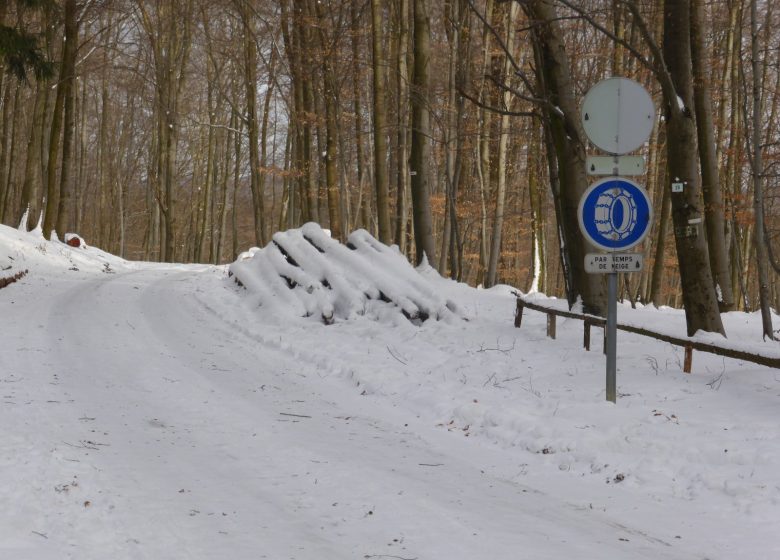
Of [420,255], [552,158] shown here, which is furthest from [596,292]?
[420,255]

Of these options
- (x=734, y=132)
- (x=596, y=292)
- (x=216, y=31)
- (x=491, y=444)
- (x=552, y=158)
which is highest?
(x=216, y=31)

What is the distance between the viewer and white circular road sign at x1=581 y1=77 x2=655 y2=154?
19.7ft

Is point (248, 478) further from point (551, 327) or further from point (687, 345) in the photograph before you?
point (551, 327)

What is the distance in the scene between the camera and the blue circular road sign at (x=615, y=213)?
5836 mm

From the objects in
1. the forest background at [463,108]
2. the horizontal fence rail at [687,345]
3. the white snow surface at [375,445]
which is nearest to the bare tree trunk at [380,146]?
the forest background at [463,108]

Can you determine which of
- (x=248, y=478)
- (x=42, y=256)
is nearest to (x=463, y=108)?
(x=42, y=256)

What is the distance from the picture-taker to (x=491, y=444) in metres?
5.44

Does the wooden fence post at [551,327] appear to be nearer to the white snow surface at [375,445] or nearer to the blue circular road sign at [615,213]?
the white snow surface at [375,445]

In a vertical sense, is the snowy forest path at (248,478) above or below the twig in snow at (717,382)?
below

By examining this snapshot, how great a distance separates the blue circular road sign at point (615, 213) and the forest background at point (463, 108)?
9.51 ft

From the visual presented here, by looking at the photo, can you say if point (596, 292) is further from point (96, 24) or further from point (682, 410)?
point (96, 24)

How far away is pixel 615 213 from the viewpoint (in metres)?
5.88

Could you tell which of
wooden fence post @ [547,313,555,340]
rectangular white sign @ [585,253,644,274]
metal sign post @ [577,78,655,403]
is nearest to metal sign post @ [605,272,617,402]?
metal sign post @ [577,78,655,403]

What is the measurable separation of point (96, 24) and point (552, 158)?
95.5ft
